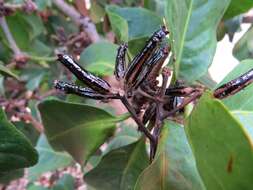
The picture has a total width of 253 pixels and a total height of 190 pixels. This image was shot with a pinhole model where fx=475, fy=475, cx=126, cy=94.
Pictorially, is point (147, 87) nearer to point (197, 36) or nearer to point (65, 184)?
point (197, 36)

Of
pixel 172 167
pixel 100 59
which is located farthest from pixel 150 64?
pixel 100 59

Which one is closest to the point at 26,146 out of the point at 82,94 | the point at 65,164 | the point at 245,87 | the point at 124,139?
the point at 82,94

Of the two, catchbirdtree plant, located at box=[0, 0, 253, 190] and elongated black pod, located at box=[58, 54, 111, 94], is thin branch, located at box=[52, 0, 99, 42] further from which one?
elongated black pod, located at box=[58, 54, 111, 94]

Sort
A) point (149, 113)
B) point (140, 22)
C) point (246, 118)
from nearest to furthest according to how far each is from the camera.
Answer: point (246, 118), point (149, 113), point (140, 22)

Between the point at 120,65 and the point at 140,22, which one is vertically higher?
the point at 140,22

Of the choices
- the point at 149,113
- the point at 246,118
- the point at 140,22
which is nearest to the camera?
the point at 246,118

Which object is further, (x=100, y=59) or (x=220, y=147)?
(x=100, y=59)

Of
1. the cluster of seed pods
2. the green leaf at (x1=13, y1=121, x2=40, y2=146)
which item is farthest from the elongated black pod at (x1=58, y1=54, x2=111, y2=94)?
the green leaf at (x1=13, y1=121, x2=40, y2=146)
